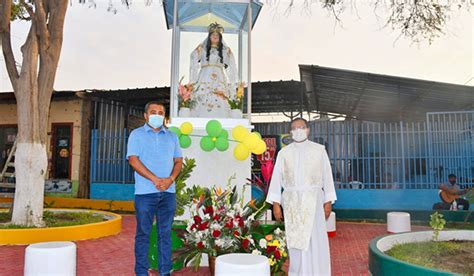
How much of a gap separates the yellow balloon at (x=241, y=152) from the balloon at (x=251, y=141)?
5 centimetres

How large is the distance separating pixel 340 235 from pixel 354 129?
4.25 m

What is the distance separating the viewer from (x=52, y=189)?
14.1 metres

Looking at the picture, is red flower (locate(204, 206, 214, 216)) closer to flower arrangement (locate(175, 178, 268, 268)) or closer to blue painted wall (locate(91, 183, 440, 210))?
flower arrangement (locate(175, 178, 268, 268))

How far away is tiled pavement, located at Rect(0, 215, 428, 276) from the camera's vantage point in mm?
4977

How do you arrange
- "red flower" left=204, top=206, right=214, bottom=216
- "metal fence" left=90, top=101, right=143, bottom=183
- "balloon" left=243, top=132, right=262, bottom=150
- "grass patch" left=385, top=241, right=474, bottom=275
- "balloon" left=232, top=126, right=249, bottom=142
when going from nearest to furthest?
"grass patch" left=385, top=241, right=474, bottom=275
"red flower" left=204, top=206, right=214, bottom=216
"balloon" left=243, top=132, right=262, bottom=150
"balloon" left=232, top=126, right=249, bottom=142
"metal fence" left=90, top=101, right=143, bottom=183

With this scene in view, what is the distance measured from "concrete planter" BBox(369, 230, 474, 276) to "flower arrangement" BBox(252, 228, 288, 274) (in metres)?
0.90

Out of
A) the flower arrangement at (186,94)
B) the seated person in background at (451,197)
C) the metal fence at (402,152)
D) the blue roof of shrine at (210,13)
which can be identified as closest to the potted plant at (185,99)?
the flower arrangement at (186,94)

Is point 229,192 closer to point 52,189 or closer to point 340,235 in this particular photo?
point 340,235

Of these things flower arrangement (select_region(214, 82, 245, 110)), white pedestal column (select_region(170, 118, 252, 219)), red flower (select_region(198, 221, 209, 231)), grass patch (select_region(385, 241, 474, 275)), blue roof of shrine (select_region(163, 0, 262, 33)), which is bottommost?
grass patch (select_region(385, 241, 474, 275))

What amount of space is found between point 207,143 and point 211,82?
1.46 metres

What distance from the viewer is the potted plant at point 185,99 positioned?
5914mm

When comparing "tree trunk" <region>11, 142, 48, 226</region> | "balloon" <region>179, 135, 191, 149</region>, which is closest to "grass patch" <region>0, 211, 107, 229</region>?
"tree trunk" <region>11, 142, 48, 226</region>

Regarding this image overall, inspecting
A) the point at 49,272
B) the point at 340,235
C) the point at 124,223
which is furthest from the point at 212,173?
the point at 124,223

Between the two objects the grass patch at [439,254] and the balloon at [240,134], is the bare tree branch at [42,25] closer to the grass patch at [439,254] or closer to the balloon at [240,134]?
the balloon at [240,134]
